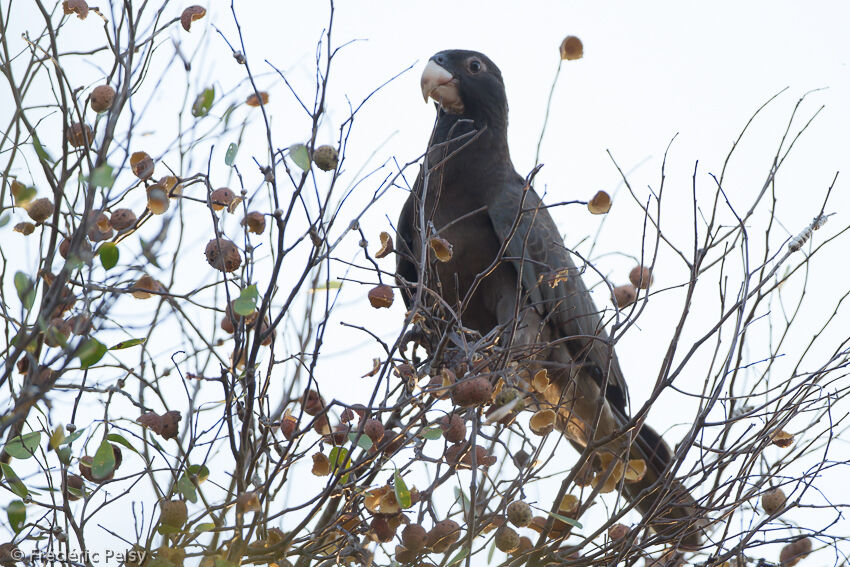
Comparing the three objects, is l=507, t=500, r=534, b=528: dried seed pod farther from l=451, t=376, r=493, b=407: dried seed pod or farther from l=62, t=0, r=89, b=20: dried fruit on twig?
l=62, t=0, r=89, b=20: dried fruit on twig

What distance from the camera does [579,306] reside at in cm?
412

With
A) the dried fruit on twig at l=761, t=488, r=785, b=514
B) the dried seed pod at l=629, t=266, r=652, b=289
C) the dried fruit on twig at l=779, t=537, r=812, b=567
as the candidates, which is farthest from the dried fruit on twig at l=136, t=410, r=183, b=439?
the dried fruit on twig at l=779, t=537, r=812, b=567

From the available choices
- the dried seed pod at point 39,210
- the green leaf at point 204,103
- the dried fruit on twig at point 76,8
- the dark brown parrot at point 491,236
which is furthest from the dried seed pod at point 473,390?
the dark brown parrot at point 491,236

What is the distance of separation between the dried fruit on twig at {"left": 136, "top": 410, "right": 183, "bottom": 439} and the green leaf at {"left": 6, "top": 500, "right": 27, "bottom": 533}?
312 millimetres

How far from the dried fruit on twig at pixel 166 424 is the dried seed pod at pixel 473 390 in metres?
0.66

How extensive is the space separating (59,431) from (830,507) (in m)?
2.07

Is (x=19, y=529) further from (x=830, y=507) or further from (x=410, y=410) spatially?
(x=830, y=507)

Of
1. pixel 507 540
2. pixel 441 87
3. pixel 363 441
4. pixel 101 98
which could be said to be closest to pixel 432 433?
pixel 363 441

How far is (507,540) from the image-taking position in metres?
2.23

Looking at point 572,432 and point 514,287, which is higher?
point 514,287

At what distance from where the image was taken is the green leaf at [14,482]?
6.43ft

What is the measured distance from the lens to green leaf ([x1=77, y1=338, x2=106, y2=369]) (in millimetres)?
1622

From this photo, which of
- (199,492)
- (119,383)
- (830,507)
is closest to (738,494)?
(830,507)

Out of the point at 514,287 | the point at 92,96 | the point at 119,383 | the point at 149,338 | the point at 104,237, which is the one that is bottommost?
the point at 119,383
